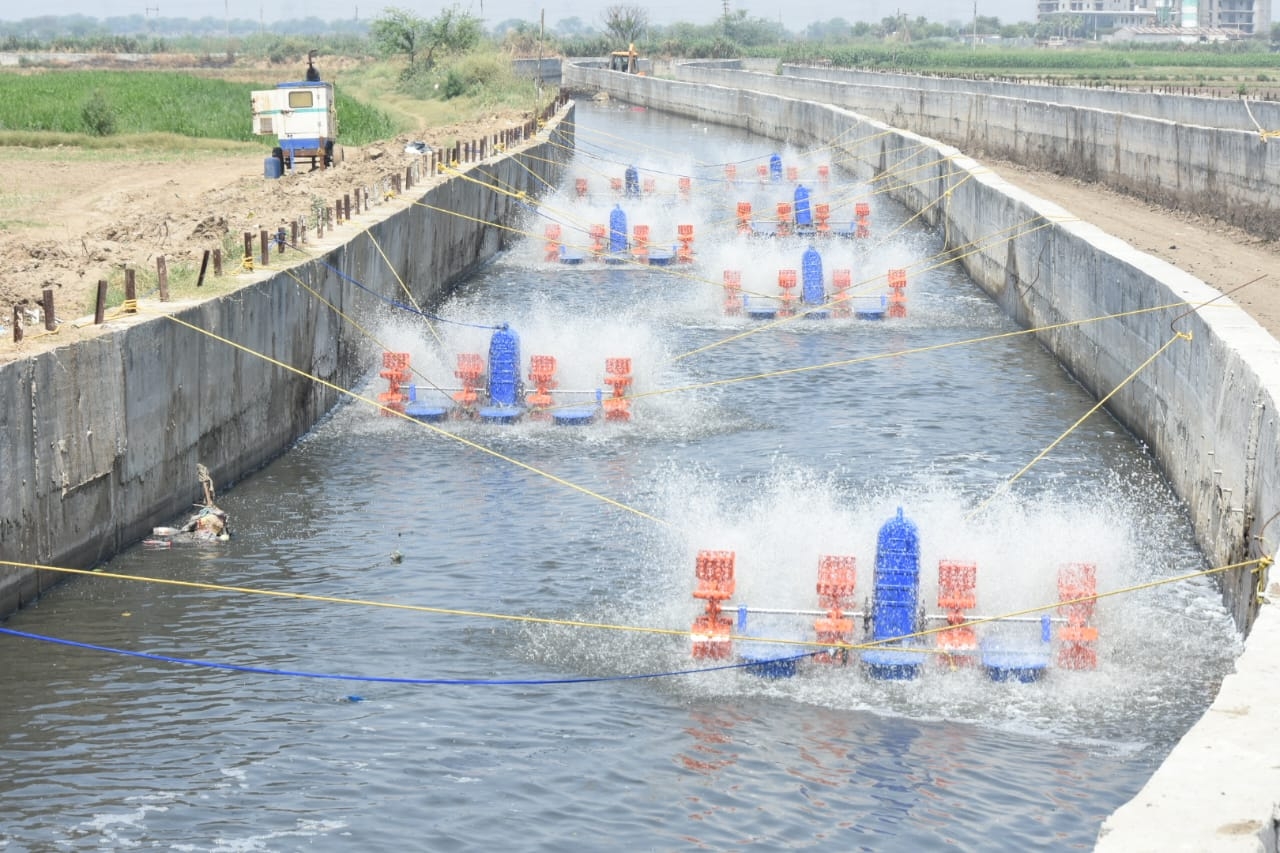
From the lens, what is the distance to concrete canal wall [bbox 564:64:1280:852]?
10.3 meters

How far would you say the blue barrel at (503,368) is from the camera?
29.0 meters

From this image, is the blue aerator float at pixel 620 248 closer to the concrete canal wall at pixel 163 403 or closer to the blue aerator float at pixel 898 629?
the concrete canal wall at pixel 163 403

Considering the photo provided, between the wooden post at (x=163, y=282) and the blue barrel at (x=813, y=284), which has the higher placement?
the wooden post at (x=163, y=282)

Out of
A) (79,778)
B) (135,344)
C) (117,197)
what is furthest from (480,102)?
(79,778)

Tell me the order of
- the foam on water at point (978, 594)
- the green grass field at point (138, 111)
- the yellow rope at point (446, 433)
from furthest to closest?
the green grass field at point (138, 111)
the yellow rope at point (446, 433)
the foam on water at point (978, 594)

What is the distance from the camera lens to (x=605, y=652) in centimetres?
1888

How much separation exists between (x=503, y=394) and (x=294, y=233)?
17.3ft

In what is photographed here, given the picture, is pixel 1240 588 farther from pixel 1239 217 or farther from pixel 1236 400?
pixel 1239 217

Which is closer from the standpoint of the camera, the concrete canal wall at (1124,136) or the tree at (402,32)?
→ the concrete canal wall at (1124,136)

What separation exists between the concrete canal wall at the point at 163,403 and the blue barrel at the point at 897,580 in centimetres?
910

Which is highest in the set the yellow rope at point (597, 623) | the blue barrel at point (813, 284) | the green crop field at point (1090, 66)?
the green crop field at point (1090, 66)

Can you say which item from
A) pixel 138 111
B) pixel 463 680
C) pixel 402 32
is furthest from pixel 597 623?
pixel 402 32

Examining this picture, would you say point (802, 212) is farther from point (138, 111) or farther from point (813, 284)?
point (138, 111)

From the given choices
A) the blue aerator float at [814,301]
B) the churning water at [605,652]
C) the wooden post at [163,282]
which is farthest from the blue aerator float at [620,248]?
the wooden post at [163,282]
